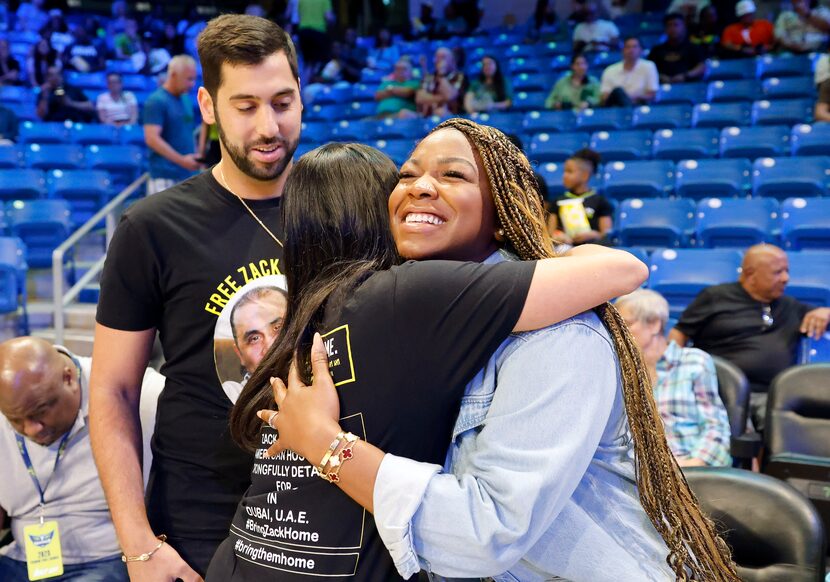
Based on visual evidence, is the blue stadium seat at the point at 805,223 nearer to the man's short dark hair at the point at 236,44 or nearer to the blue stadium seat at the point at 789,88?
the blue stadium seat at the point at 789,88

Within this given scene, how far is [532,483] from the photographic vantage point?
108 centimetres

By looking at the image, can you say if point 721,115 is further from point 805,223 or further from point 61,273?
point 61,273

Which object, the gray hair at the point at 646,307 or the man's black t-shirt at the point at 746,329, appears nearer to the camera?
the gray hair at the point at 646,307

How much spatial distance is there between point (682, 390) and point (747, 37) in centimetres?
675

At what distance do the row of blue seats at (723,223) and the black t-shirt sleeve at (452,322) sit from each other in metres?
4.98

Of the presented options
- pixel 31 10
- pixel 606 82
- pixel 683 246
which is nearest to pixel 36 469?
pixel 683 246

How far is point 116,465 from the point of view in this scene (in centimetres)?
162

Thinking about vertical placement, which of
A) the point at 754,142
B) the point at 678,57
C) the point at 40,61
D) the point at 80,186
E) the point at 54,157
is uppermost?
the point at 678,57

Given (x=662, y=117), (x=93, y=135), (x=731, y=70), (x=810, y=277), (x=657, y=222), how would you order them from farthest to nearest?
1. (x=93, y=135)
2. (x=731, y=70)
3. (x=662, y=117)
4. (x=657, y=222)
5. (x=810, y=277)

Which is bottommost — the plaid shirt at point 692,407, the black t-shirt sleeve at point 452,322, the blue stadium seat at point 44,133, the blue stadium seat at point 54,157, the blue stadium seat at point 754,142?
the plaid shirt at point 692,407

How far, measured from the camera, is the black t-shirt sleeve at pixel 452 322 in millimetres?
1147

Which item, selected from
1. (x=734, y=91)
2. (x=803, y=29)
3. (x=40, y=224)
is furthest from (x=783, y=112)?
(x=40, y=224)

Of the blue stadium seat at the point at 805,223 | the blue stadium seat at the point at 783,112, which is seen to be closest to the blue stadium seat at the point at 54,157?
the blue stadium seat at the point at 805,223

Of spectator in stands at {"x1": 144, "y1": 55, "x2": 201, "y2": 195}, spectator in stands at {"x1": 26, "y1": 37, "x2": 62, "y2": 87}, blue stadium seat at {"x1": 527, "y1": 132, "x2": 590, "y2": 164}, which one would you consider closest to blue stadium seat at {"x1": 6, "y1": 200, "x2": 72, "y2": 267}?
spectator in stands at {"x1": 144, "y1": 55, "x2": 201, "y2": 195}
